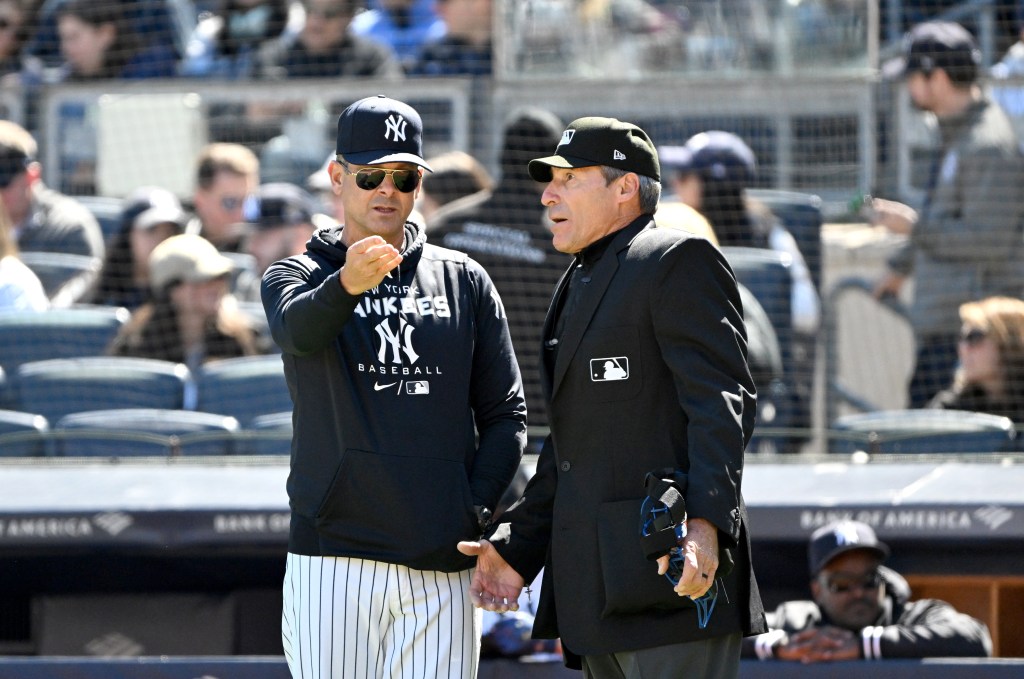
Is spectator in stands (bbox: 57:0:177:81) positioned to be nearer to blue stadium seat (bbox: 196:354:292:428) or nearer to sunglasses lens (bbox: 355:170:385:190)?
blue stadium seat (bbox: 196:354:292:428)

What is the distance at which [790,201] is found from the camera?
22.5ft

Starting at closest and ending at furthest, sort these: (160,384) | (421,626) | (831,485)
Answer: (421,626), (831,485), (160,384)

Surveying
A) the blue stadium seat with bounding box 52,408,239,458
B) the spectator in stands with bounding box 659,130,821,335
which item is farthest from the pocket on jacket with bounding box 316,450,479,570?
the spectator in stands with bounding box 659,130,821,335

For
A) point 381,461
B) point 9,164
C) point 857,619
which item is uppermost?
point 9,164

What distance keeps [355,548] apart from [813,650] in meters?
1.89

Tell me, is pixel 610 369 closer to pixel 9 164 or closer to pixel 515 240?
pixel 515 240

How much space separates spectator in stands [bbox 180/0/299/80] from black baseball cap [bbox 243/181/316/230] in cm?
181

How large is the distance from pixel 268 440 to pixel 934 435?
2350 mm

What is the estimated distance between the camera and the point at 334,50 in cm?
812

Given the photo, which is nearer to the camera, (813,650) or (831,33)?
(813,650)

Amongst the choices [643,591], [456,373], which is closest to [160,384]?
[456,373]

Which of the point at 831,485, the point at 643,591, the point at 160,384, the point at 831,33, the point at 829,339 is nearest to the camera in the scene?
the point at 643,591

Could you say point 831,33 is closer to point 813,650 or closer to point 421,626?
point 813,650

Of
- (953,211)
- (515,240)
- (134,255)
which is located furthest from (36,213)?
(953,211)
